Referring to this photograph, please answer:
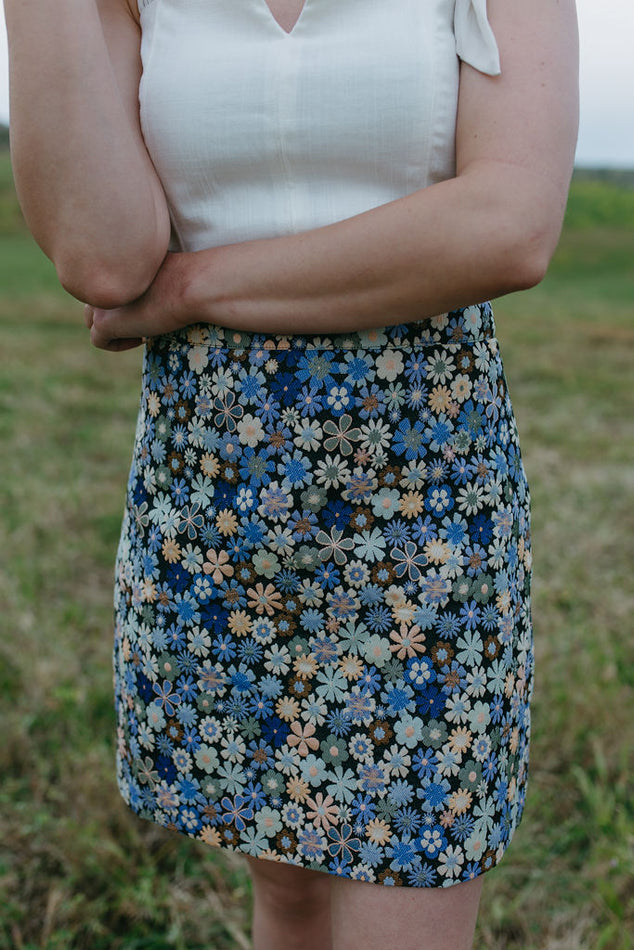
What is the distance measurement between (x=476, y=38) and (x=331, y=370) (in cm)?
42

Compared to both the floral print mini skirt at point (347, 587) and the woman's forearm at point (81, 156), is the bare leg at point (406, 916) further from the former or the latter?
the woman's forearm at point (81, 156)

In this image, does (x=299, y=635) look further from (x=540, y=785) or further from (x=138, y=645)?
(x=540, y=785)

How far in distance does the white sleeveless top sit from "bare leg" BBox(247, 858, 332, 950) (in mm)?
1043

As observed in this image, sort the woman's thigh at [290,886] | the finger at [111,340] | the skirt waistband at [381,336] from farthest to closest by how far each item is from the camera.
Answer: the woman's thigh at [290,886] → the finger at [111,340] → the skirt waistband at [381,336]

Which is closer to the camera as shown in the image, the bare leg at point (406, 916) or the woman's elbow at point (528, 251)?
the woman's elbow at point (528, 251)

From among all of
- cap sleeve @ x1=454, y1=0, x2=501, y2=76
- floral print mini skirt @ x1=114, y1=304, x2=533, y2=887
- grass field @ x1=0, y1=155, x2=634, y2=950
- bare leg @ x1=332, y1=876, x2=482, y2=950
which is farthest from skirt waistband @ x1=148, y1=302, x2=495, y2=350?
grass field @ x1=0, y1=155, x2=634, y2=950

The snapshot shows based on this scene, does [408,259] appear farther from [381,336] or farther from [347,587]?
[347,587]

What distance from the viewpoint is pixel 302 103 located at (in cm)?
113

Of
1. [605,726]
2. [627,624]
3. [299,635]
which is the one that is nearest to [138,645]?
[299,635]

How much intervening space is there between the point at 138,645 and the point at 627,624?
244 cm

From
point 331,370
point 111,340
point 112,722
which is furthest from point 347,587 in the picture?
point 112,722

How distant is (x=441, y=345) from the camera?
118 cm

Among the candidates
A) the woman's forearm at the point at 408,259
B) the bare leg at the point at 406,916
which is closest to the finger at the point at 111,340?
the woman's forearm at the point at 408,259

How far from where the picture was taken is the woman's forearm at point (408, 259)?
1.07 m
